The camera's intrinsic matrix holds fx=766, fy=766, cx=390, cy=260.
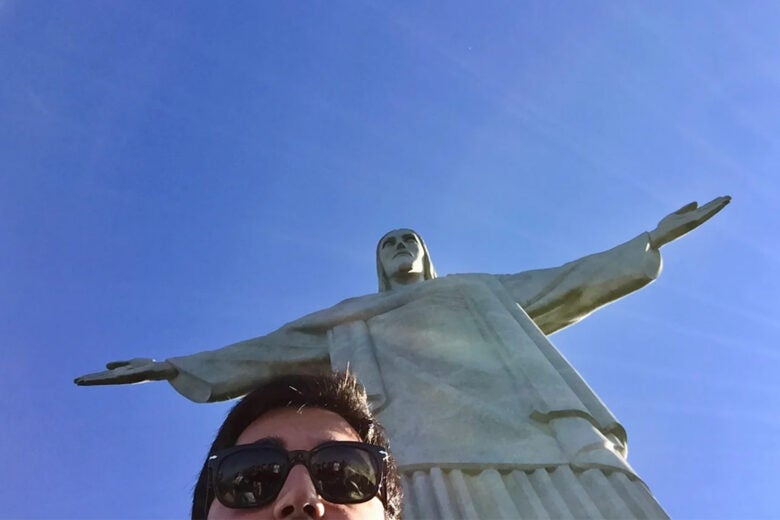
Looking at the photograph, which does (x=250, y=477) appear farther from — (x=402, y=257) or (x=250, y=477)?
(x=402, y=257)

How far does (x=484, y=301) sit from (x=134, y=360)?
10.2ft

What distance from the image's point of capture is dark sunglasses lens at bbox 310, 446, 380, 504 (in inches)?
89.3

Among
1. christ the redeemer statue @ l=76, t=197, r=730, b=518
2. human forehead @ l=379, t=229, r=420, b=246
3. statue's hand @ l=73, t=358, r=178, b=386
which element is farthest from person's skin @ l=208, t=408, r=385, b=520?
human forehead @ l=379, t=229, r=420, b=246

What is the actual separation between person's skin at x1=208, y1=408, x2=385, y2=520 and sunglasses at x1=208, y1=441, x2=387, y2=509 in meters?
0.02

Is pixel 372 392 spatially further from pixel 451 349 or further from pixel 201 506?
pixel 201 506

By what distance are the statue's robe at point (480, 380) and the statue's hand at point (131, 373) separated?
0.10 m

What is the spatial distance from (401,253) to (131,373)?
115 inches

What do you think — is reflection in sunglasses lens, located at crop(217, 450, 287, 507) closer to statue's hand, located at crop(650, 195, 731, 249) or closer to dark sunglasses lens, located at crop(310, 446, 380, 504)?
dark sunglasses lens, located at crop(310, 446, 380, 504)

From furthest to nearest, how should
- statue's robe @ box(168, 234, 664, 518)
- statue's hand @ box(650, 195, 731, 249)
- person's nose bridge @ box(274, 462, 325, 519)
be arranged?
1. statue's hand @ box(650, 195, 731, 249)
2. statue's robe @ box(168, 234, 664, 518)
3. person's nose bridge @ box(274, 462, 325, 519)

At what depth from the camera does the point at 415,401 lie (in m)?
4.99

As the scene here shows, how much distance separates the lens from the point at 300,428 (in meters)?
2.53

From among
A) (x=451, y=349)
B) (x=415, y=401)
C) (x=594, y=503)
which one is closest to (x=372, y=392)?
(x=415, y=401)

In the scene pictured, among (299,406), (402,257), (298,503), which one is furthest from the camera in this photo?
(402,257)

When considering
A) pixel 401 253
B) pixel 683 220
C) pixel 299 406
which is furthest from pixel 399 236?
pixel 299 406
